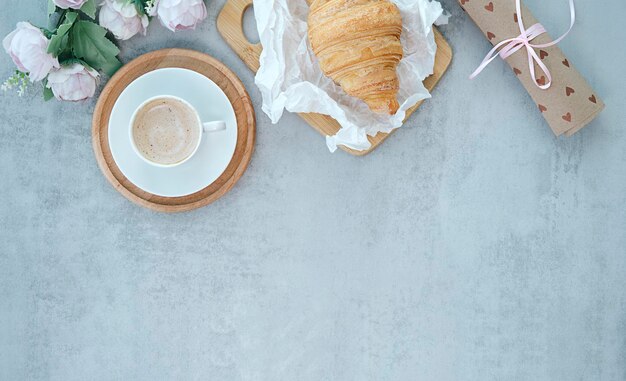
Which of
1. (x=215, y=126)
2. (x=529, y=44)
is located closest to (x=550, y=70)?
(x=529, y=44)

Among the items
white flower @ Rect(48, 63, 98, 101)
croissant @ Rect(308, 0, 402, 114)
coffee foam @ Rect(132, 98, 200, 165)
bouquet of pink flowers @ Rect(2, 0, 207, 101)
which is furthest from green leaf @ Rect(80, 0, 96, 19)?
croissant @ Rect(308, 0, 402, 114)

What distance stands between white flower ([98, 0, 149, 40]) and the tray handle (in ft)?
0.52

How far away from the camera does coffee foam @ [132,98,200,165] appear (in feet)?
4.50

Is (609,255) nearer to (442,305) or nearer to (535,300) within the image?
(535,300)

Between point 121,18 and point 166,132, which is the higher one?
point 121,18

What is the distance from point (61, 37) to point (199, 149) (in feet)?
1.13

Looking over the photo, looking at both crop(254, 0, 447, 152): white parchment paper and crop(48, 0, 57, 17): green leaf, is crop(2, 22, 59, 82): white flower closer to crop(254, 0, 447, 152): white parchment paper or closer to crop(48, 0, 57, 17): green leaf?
crop(48, 0, 57, 17): green leaf

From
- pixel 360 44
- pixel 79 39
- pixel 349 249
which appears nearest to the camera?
pixel 360 44

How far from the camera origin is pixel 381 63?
1.31 m

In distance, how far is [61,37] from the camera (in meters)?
1.35

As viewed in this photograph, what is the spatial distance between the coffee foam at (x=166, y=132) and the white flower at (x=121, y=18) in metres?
0.16

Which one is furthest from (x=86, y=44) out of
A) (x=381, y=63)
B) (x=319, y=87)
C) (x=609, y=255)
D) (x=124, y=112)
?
(x=609, y=255)

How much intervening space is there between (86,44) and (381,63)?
0.60 m

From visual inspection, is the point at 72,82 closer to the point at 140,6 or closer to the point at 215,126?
the point at 140,6
